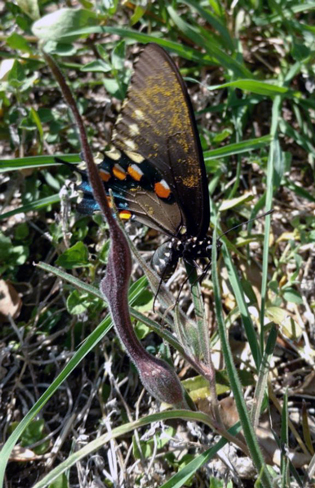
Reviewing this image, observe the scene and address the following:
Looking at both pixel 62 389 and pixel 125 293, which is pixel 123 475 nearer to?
pixel 62 389

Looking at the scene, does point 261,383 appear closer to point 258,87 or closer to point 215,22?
point 258,87

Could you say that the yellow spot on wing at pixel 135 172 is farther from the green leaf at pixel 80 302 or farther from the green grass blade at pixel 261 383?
the green grass blade at pixel 261 383

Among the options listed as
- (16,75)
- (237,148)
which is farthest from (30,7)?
(237,148)

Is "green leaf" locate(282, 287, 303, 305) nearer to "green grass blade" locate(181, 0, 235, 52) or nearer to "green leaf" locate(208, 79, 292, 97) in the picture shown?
"green leaf" locate(208, 79, 292, 97)

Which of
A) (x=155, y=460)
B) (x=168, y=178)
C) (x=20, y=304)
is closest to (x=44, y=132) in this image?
(x=20, y=304)

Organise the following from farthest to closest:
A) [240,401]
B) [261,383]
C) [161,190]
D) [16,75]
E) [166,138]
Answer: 1. [16,75]
2. [161,190]
3. [166,138]
4. [261,383]
5. [240,401]

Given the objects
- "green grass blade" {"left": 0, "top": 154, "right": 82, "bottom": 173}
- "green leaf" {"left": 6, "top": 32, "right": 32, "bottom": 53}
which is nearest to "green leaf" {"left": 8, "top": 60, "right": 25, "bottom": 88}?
"green leaf" {"left": 6, "top": 32, "right": 32, "bottom": 53}
